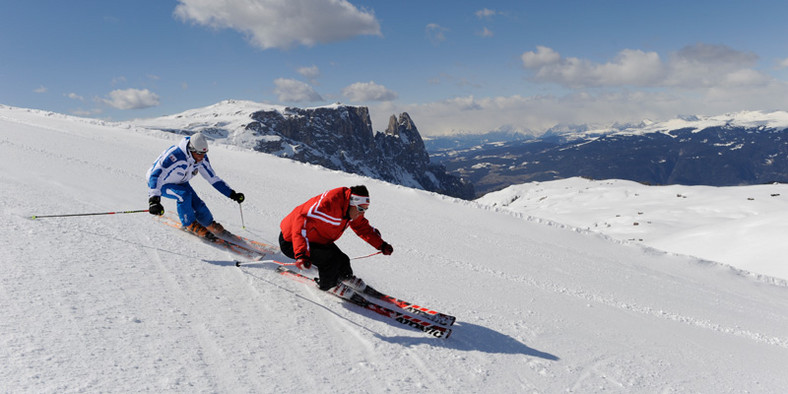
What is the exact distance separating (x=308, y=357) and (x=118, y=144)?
20406 millimetres

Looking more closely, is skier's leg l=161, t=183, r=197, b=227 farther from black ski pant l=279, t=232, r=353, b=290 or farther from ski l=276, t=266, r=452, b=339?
ski l=276, t=266, r=452, b=339

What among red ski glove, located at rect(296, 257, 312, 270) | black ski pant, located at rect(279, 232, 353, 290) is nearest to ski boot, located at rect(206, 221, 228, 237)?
black ski pant, located at rect(279, 232, 353, 290)

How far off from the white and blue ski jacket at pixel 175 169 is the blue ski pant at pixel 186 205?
0.15 m

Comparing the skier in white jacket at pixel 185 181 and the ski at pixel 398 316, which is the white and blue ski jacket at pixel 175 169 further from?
the ski at pixel 398 316

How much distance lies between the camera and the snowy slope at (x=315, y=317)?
3.84 m

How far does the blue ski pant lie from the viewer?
777cm

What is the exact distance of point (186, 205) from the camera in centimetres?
778

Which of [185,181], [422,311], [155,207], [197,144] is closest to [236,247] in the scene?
[155,207]

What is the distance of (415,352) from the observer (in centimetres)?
492

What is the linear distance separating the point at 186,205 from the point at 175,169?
2.59 feet

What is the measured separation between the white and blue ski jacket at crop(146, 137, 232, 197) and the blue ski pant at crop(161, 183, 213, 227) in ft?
0.51

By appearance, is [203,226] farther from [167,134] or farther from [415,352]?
[167,134]

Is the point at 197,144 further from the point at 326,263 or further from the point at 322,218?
the point at 326,263

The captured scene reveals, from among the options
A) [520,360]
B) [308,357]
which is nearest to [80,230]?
[308,357]
